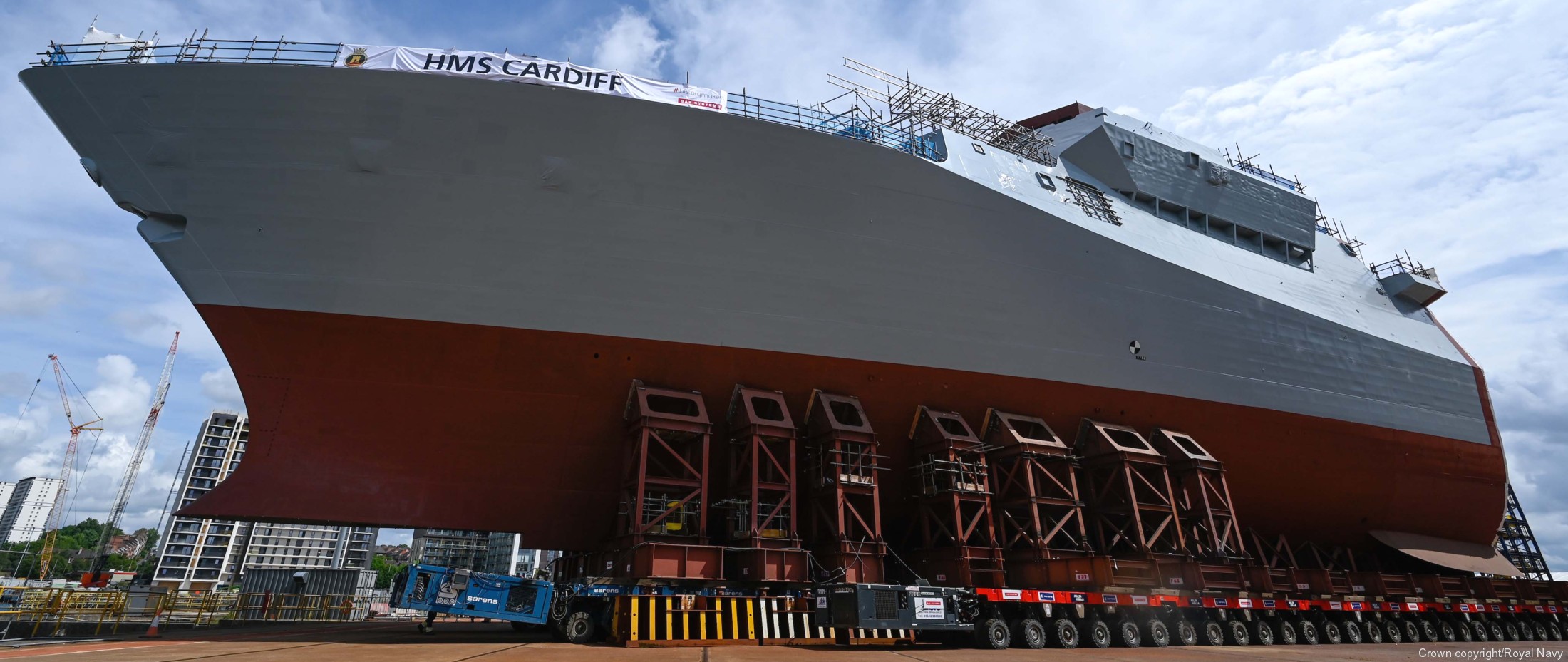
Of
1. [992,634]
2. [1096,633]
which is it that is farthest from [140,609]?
[1096,633]

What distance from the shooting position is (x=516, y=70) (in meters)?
10.8

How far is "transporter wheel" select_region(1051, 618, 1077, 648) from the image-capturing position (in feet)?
38.7

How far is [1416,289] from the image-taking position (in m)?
19.9

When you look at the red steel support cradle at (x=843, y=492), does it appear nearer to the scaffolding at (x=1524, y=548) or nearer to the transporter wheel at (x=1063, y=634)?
the transporter wheel at (x=1063, y=634)

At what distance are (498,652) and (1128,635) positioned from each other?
982 centimetres

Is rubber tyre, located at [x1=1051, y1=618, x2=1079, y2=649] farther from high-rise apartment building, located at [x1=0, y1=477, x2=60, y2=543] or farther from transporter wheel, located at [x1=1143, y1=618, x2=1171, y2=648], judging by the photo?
high-rise apartment building, located at [x1=0, y1=477, x2=60, y2=543]

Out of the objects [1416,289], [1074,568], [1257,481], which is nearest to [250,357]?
[1074,568]

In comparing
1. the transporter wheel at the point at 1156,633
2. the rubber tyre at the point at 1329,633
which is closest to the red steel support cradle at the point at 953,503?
the transporter wheel at the point at 1156,633

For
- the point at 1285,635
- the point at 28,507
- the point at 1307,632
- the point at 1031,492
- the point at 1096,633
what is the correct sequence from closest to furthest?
the point at 1096,633, the point at 1031,492, the point at 1285,635, the point at 1307,632, the point at 28,507

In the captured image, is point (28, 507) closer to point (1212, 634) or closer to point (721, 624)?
point (721, 624)

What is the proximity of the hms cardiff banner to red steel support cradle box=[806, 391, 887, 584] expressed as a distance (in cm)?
527

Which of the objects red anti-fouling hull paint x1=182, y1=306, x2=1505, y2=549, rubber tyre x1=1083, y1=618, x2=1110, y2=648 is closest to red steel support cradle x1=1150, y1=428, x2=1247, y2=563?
rubber tyre x1=1083, y1=618, x2=1110, y2=648

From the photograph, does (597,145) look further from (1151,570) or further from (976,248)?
(1151,570)

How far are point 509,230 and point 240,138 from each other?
12.3ft
